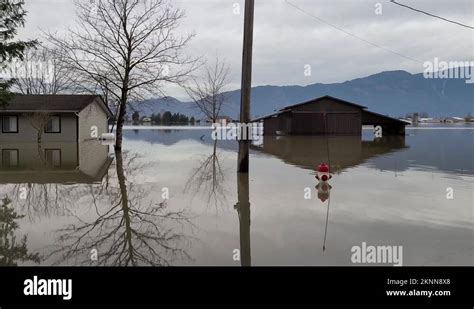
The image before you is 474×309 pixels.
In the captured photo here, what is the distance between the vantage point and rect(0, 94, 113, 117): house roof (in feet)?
102

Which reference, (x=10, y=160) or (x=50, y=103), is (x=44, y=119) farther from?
(x=10, y=160)

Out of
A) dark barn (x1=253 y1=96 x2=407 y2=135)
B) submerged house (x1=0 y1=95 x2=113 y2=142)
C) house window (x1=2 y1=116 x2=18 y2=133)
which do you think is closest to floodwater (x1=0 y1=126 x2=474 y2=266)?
submerged house (x1=0 y1=95 x2=113 y2=142)

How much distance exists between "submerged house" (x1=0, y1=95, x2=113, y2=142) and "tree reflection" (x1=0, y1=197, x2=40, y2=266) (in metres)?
23.8

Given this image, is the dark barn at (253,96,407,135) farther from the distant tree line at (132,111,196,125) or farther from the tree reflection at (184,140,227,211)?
the distant tree line at (132,111,196,125)

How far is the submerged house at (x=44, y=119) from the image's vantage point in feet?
101

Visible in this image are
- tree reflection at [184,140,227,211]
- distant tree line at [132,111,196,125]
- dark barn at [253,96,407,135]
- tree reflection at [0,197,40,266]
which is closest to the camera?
tree reflection at [0,197,40,266]

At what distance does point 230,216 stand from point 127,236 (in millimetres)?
2292

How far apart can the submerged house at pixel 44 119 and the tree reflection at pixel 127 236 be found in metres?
23.4

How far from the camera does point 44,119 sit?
30172 mm

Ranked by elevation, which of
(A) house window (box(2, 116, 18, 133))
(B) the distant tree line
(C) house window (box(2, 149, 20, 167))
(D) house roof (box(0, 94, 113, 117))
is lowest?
(C) house window (box(2, 149, 20, 167))

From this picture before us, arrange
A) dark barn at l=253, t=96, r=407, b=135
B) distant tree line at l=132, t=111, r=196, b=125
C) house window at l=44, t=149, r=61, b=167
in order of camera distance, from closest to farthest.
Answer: house window at l=44, t=149, r=61, b=167 → dark barn at l=253, t=96, r=407, b=135 → distant tree line at l=132, t=111, r=196, b=125
